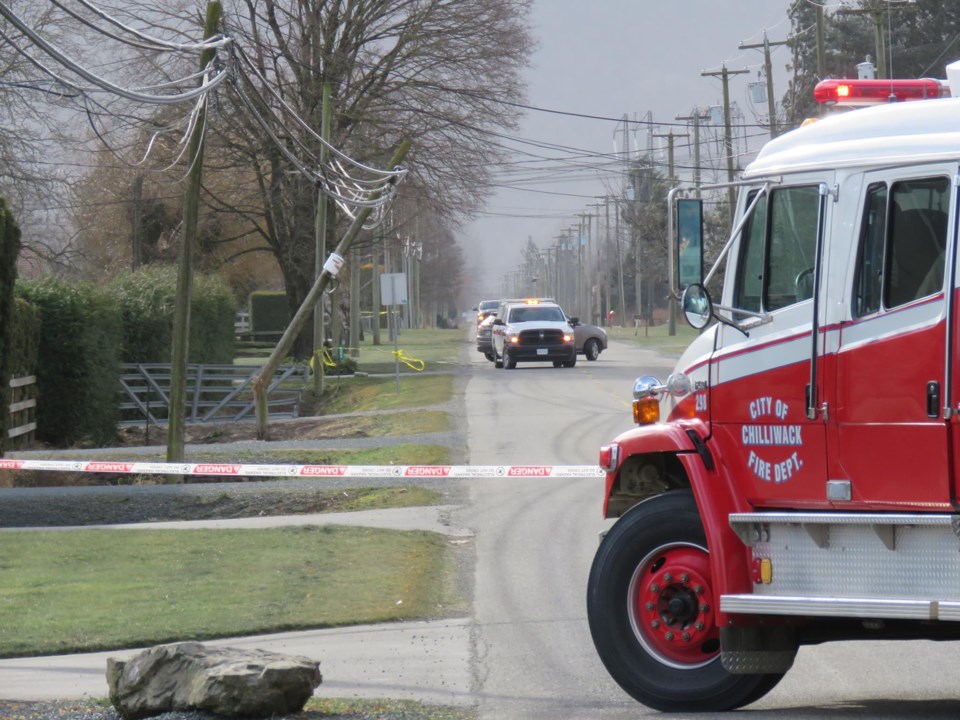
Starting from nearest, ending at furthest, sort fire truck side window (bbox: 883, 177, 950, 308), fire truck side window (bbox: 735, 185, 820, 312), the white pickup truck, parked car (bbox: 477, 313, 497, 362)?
fire truck side window (bbox: 883, 177, 950, 308) < fire truck side window (bbox: 735, 185, 820, 312) < the white pickup truck < parked car (bbox: 477, 313, 497, 362)

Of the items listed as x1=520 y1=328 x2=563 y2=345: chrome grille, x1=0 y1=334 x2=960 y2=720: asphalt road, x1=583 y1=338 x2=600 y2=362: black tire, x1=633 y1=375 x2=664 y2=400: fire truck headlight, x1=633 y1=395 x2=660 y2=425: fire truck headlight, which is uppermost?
x1=633 y1=375 x2=664 y2=400: fire truck headlight

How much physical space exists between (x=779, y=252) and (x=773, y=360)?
1.79ft

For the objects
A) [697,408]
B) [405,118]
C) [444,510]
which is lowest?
[444,510]

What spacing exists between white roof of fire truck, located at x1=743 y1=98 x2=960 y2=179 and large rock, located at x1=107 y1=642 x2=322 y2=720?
3.47 m

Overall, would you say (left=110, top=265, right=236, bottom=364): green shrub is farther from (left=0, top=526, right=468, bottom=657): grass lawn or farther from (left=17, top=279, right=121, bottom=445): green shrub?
(left=0, top=526, right=468, bottom=657): grass lawn

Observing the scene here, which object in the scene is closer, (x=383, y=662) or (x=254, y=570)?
(x=383, y=662)

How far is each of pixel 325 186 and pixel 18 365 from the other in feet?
23.6

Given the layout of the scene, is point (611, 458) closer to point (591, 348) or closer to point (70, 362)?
point (70, 362)

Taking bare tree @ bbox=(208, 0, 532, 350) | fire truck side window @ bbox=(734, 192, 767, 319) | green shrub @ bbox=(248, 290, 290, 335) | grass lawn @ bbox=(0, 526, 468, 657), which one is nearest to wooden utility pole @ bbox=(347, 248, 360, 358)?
bare tree @ bbox=(208, 0, 532, 350)

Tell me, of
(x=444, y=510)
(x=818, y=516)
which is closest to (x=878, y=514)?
(x=818, y=516)

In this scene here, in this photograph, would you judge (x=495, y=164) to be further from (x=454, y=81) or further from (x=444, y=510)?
(x=444, y=510)

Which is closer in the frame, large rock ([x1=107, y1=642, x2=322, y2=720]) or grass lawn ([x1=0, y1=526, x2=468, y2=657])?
large rock ([x1=107, y1=642, x2=322, y2=720])

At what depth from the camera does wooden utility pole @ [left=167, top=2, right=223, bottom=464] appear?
1744cm

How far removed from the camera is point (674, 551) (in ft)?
22.0
